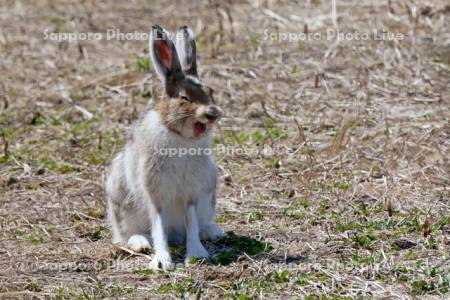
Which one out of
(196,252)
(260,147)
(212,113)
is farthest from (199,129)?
(260,147)

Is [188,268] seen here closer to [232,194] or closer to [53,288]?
A: [53,288]

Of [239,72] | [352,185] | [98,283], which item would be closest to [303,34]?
[239,72]

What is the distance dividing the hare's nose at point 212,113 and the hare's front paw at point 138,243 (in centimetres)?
113

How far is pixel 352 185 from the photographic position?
834 centimetres

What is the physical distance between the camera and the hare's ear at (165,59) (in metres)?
6.87

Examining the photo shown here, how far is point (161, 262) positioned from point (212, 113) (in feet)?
3.50

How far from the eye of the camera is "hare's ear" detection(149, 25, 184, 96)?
6.87m

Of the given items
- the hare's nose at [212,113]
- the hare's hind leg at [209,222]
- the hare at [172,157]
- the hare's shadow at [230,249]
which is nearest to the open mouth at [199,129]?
the hare at [172,157]

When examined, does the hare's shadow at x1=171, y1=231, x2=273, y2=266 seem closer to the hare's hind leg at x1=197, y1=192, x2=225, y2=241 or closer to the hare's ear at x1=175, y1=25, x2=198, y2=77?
the hare's hind leg at x1=197, y1=192, x2=225, y2=241

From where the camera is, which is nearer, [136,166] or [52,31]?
[136,166]

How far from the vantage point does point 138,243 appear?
7.16 meters

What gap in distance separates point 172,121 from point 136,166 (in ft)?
1.58

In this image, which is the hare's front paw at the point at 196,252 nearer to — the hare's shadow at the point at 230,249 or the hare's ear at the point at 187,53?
the hare's shadow at the point at 230,249

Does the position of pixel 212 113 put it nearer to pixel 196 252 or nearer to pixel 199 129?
pixel 199 129
